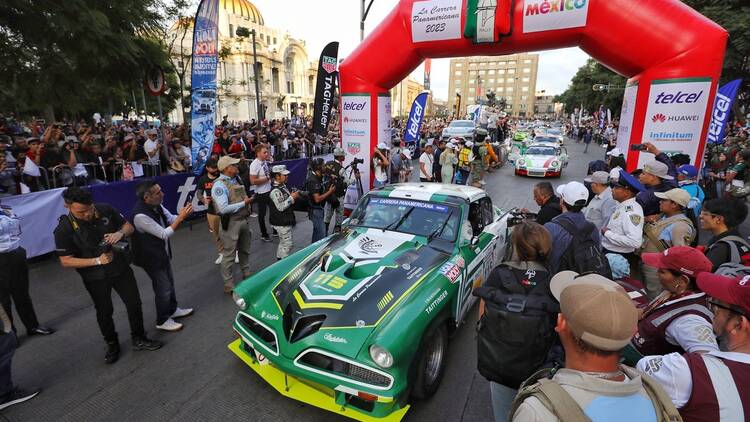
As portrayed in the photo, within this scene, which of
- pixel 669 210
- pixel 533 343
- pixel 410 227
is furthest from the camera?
pixel 410 227

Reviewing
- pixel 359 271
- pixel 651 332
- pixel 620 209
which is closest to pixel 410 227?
pixel 359 271

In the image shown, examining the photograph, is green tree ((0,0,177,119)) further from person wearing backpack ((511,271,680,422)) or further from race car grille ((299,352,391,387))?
person wearing backpack ((511,271,680,422))

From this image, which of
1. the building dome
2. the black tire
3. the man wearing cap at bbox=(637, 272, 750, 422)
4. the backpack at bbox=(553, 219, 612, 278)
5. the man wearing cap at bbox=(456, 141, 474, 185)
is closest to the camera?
the man wearing cap at bbox=(637, 272, 750, 422)

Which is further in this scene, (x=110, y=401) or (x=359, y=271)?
(x=359, y=271)

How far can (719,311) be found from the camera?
5.66 ft

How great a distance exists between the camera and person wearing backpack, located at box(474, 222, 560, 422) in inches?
86.0

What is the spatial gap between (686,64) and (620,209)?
4835 millimetres

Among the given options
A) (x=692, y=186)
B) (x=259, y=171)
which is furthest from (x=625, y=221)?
(x=259, y=171)

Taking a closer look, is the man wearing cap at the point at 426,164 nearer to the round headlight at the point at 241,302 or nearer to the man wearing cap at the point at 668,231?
the man wearing cap at the point at 668,231

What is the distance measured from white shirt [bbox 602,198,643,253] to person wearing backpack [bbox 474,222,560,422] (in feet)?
6.51

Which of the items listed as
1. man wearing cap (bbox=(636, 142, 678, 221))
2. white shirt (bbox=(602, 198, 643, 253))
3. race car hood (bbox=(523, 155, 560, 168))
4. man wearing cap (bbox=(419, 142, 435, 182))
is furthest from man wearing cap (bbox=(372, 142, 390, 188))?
race car hood (bbox=(523, 155, 560, 168))

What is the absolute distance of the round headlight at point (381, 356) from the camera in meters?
2.72

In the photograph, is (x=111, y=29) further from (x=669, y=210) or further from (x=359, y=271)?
(x=669, y=210)

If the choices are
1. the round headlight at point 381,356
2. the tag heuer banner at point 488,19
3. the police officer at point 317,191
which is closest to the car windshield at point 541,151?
the tag heuer banner at point 488,19
